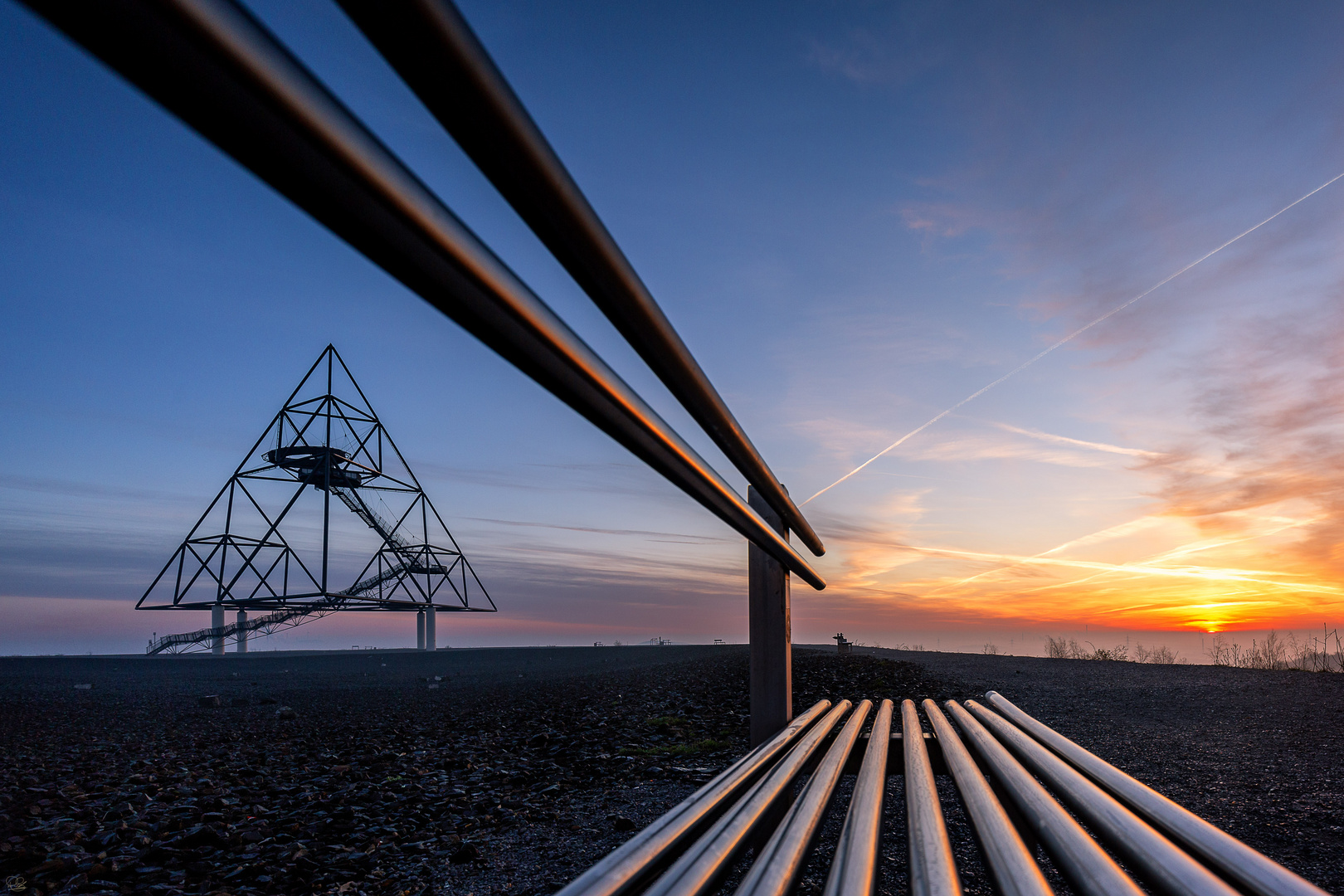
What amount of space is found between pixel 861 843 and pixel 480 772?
4.04 m

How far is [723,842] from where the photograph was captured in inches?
39.8

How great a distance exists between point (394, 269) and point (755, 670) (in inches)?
94.8

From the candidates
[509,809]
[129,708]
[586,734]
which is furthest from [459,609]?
[509,809]

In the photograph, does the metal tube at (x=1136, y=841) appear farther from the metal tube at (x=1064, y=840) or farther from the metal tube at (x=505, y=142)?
the metal tube at (x=505, y=142)

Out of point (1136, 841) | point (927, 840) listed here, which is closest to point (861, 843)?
point (927, 840)

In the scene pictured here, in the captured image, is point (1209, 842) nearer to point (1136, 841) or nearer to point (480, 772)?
point (1136, 841)

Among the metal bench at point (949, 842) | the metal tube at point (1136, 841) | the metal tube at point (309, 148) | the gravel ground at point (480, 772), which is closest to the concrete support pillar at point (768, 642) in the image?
the gravel ground at point (480, 772)

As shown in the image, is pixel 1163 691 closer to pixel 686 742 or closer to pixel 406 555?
pixel 686 742

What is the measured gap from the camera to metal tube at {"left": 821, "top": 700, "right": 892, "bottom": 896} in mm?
864

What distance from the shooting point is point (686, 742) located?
506 cm

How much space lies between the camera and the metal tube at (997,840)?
0.80 metres

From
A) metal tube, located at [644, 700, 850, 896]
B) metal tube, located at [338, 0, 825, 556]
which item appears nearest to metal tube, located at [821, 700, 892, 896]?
metal tube, located at [644, 700, 850, 896]

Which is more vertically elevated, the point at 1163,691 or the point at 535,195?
the point at 535,195

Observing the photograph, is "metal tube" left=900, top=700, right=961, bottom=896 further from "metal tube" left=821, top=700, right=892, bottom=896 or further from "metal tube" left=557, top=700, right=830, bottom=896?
"metal tube" left=557, top=700, right=830, bottom=896
